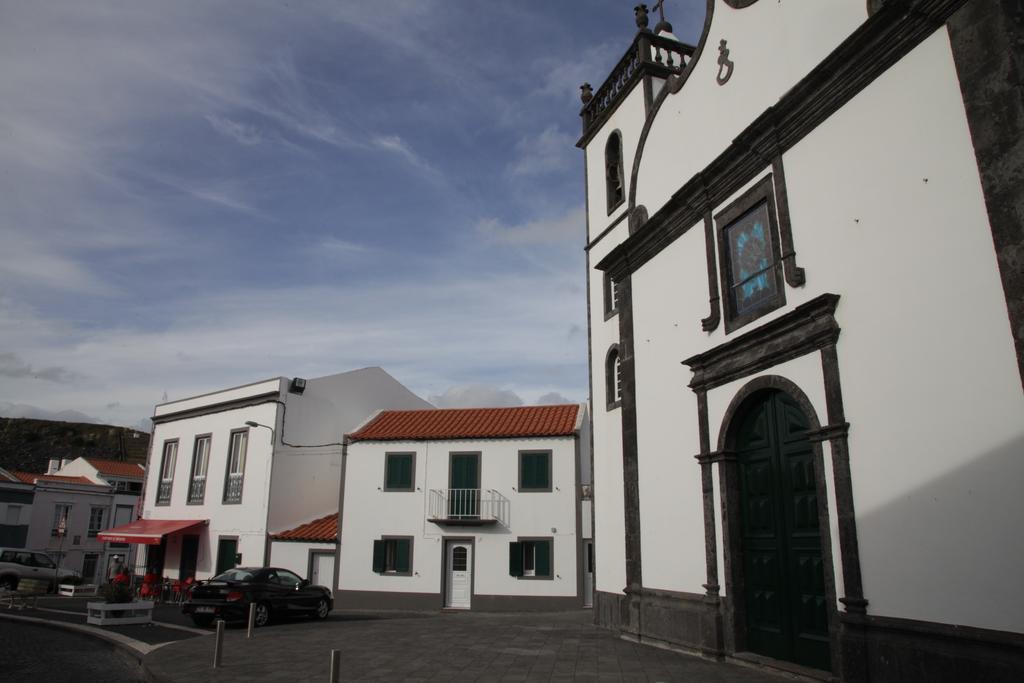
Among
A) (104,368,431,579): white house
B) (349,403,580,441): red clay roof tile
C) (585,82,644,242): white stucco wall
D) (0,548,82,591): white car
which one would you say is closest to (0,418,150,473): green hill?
(0,548,82,591): white car

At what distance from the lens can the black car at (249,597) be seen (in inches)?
592

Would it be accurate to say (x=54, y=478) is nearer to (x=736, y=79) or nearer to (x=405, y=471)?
(x=405, y=471)

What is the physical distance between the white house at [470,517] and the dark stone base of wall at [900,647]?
10.1 meters

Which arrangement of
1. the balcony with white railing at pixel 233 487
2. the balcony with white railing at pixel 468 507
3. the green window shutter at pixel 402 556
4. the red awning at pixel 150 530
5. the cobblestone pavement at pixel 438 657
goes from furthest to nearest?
the red awning at pixel 150 530, the balcony with white railing at pixel 233 487, the green window shutter at pixel 402 556, the balcony with white railing at pixel 468 507, the cobblestone pavement at pixel 438 657

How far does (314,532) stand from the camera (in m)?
22.0

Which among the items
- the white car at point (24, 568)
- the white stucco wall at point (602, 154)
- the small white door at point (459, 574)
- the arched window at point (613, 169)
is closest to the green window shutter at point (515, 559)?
the small white door at point (459, 574)

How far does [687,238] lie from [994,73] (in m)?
5.32

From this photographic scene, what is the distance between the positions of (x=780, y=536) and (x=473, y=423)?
47.8 feet

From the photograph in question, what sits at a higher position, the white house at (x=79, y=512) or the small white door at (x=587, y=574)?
the white house at (x=79, y=512)

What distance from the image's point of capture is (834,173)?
26.7 feet

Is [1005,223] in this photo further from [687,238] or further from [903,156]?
[687,238]

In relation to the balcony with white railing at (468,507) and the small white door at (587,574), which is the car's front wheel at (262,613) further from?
the small white door at (587,574)

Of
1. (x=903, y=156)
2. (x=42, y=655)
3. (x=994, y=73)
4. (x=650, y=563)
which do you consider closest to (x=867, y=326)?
(x=903, y=156)

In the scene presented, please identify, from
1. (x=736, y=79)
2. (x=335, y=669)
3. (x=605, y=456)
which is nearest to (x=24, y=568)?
(x=605, y=456)
